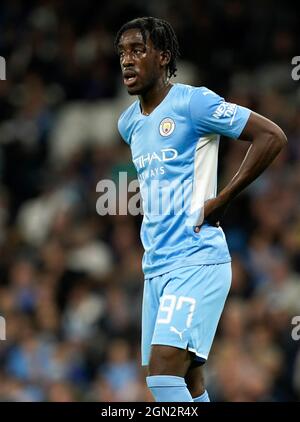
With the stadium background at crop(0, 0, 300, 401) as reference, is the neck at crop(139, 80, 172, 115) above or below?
above

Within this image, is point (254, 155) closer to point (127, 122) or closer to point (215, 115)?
point (215, 115)

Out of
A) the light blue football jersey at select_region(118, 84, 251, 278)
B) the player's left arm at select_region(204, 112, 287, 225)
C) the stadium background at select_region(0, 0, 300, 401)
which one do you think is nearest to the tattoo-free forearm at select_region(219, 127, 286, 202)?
the player's left arm at select_region(204, 112, 287, 225)

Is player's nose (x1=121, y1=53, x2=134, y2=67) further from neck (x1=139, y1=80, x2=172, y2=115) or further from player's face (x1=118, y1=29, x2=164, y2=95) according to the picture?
neck (x1=139, y1=80, x2=172, y2=115)

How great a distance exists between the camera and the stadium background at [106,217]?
9.52 metres

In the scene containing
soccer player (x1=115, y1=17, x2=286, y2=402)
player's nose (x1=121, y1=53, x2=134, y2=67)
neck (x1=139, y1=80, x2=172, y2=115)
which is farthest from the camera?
neck (x1=139, y1=80, x2=172, y2=115)

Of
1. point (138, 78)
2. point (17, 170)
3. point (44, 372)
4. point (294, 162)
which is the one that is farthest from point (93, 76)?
point (138, 78)

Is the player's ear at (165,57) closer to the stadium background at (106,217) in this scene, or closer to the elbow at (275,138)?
the elbow at (275,138)

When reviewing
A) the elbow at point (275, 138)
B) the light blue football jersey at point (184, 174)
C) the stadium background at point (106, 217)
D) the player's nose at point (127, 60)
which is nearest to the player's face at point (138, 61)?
the player's nose at point (127, 60)

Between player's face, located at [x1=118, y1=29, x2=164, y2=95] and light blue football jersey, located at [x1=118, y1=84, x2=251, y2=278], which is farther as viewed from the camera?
player's face, located at [x1=118, y1=29, x2=164, y2=95]

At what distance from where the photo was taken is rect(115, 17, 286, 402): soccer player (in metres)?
5.11

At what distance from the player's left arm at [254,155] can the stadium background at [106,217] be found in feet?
13.3

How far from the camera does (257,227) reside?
1034 centimetres

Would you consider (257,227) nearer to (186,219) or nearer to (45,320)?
(45,320)

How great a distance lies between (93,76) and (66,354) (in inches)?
153
